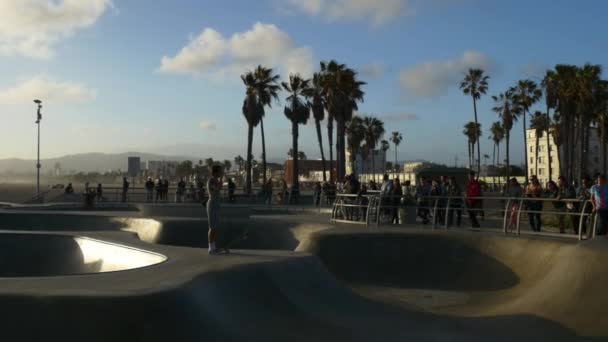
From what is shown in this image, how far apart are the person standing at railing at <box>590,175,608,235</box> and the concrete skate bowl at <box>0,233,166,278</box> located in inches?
341

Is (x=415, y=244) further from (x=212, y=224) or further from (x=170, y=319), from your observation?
(x=170, y=319)

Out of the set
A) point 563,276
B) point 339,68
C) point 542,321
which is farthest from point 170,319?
point 339,68

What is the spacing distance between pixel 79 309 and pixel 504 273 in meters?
8.22

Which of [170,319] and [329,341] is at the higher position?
[170,319]

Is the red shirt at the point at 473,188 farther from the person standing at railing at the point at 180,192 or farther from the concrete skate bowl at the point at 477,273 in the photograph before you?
the person standing at railing at the point at 180,192

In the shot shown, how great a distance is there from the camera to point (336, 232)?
41.4ft

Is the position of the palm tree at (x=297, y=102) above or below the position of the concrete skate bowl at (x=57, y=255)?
above

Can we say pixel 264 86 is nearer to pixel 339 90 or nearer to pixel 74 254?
pixel 339 90

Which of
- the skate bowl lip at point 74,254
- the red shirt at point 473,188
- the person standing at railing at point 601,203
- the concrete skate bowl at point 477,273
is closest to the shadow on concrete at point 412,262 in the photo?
the concrete skate bowl at point 477,273

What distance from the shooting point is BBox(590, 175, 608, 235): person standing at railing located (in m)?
10.2

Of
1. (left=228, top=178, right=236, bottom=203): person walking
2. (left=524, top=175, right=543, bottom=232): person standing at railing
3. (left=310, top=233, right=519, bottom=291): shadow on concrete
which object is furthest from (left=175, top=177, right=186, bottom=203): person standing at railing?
(left=524, top=175, right=543, bottom=232): person standing at railing

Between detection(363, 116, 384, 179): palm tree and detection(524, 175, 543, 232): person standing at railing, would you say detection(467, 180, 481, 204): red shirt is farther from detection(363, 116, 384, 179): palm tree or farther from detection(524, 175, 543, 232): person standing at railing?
detection(363, 116, 384, 179): palm tree

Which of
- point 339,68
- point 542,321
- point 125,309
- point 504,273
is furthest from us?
point 339,68

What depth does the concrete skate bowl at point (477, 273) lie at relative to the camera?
8.06 meters
